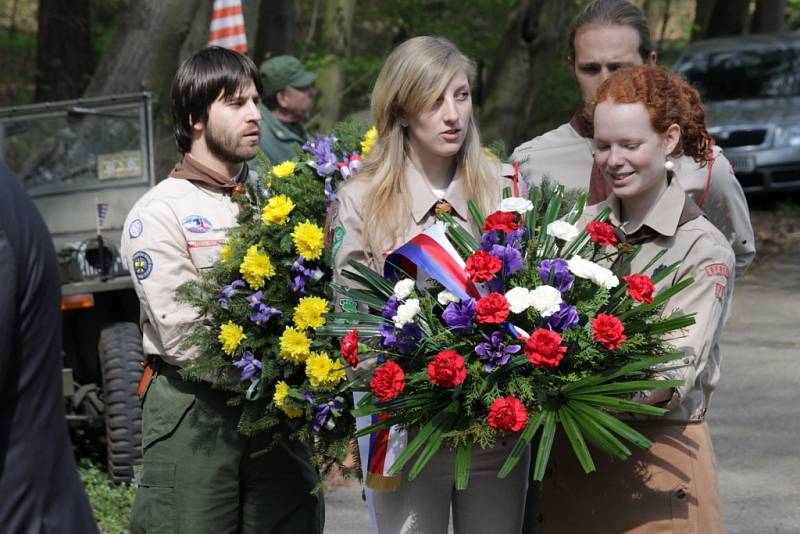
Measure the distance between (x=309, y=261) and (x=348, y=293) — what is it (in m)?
0.48

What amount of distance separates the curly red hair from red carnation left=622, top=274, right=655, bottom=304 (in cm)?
53

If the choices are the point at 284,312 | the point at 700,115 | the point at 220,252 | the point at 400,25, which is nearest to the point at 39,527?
the point at 284,312

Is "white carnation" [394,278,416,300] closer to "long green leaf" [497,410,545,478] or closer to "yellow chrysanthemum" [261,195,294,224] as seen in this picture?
"long green leaf" [497,410,545,478]

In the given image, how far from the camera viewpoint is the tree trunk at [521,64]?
1325 centimetres

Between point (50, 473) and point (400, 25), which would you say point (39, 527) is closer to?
point (50, 473)

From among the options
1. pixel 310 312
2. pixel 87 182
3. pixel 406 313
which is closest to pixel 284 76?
pixel 87 182

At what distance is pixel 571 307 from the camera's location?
325 cm

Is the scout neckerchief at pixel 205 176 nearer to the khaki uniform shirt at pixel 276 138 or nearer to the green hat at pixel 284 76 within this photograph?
the khaki uniform shirt at pixel 276 138

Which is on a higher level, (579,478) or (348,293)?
(348,293)

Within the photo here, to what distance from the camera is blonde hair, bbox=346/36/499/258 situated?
12.4 feet

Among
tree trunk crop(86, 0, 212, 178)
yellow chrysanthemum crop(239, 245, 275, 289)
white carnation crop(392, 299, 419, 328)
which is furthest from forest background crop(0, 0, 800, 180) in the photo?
white carnation crop(392, 299, 419, 328)

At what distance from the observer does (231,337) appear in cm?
398

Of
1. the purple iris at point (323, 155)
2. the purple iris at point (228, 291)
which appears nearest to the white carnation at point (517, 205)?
the purple iris at point (323, 155)

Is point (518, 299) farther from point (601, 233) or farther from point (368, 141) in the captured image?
point (368, 141)
